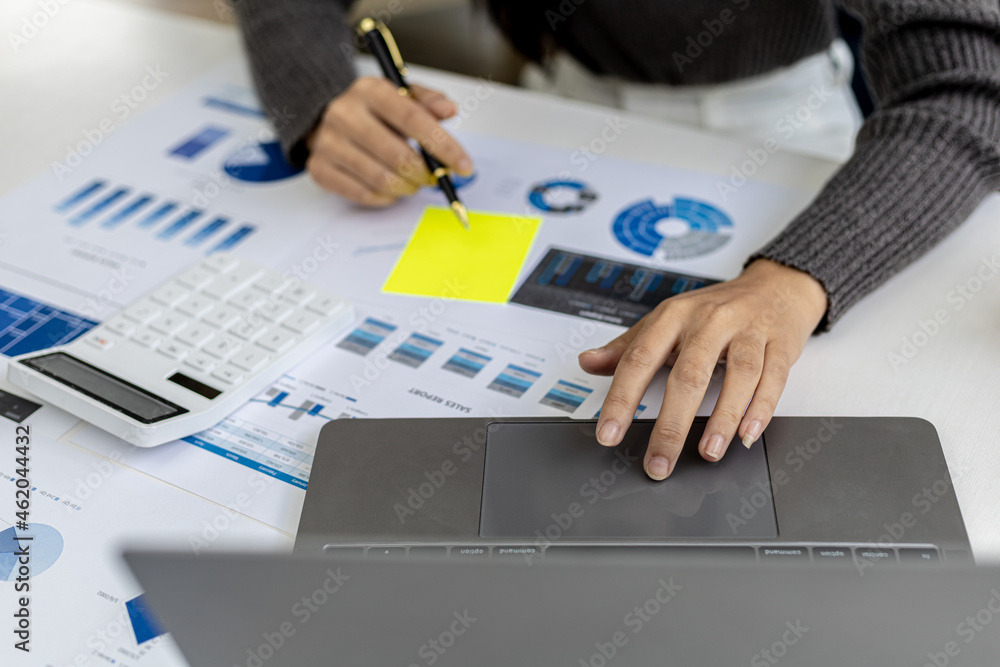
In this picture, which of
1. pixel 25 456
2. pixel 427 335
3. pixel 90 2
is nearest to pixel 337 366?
pixel 427 335

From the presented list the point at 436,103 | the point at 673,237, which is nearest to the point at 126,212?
the point at 436,103

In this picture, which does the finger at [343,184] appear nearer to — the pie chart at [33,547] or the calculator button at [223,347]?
the calculator button at [223,347]

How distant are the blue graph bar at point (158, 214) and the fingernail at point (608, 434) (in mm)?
547

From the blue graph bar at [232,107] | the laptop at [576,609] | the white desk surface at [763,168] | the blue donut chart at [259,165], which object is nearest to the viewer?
the laptop at [576,609]

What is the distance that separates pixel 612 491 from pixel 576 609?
22 cm

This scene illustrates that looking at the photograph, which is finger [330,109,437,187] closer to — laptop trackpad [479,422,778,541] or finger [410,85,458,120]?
finger [410,85,458,120]

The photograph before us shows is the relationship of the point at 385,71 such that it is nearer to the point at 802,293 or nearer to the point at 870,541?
the point at 802,293

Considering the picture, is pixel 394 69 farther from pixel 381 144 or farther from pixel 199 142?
pixel 199 142

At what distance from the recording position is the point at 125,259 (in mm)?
820

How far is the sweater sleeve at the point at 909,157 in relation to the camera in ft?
2.35

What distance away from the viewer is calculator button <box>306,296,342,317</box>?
0.72m

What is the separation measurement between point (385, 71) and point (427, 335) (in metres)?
0.35
